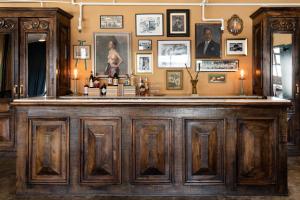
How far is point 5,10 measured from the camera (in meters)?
5.73

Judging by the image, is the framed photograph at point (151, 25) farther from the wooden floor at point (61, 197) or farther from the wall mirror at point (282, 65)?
the wooden floor at point (61, 197)

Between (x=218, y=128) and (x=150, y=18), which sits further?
(x=150, y=18)

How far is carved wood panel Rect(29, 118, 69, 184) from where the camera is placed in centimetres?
345

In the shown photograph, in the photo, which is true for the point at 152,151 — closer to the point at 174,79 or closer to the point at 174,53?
the point at 174,79

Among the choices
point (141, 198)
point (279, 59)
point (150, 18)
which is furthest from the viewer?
point (150, 18)

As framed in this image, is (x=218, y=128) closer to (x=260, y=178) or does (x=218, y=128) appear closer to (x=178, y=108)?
(x=178, y=108)

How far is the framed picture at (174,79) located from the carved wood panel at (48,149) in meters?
3.23

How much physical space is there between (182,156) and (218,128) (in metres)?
0.45

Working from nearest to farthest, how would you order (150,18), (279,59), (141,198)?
1. (141,198)
2. (279,59)
3. (150,18)

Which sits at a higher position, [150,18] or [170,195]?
[150,18]

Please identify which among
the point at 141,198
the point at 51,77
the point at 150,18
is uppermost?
the point at 150,18

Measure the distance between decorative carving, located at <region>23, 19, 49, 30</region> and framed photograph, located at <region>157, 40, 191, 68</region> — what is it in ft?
6.54

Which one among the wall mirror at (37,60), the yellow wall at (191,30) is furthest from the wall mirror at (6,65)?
the yellow wall at (191,30)

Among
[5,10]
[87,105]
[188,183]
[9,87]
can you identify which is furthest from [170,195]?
[5,10]
